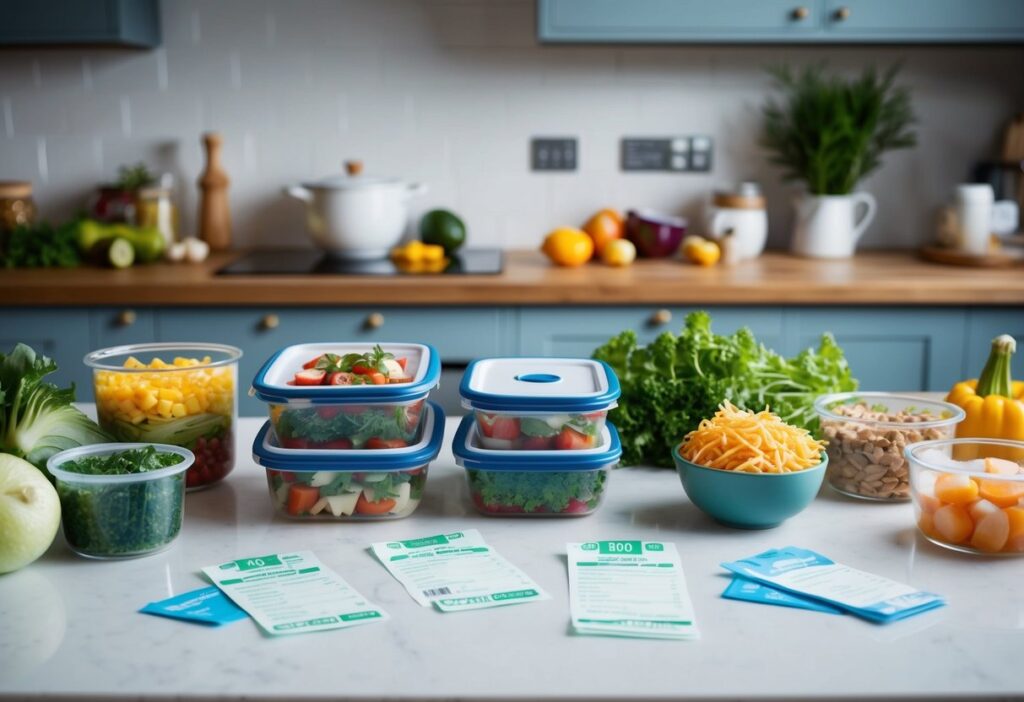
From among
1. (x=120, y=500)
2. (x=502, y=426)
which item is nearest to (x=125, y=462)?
(x=120, y=500)

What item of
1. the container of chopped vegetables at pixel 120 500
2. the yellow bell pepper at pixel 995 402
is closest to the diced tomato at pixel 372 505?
the container of chopped vegetables at pixel 120 500

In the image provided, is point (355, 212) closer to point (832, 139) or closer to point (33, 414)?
point (832, 139)

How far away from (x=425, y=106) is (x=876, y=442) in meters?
2.42

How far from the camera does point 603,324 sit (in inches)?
117

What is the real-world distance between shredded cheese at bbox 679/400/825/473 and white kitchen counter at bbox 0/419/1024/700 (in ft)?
0.30

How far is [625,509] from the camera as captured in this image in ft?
4.71

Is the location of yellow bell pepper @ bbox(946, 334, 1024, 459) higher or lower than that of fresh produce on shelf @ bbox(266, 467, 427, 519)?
higher

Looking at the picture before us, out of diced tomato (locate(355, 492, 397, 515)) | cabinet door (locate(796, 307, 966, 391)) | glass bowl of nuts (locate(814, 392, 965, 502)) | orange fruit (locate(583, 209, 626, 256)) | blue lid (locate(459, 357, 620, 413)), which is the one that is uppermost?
orange fruit (locate(583, 209, 626, 256))

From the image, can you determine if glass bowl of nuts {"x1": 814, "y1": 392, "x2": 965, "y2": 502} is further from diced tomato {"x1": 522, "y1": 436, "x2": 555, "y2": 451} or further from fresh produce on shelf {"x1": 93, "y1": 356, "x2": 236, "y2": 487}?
fresh produce on shelf {"x1": 93, "y1": 356, "x2": 236, "y2": 487}

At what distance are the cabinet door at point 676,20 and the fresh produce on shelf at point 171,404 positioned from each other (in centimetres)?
194

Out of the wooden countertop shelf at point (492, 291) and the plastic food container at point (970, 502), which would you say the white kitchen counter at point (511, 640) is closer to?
the plastic food container at point (970, 502)

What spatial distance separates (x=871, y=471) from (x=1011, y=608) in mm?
346

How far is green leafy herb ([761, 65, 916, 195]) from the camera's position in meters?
3.33

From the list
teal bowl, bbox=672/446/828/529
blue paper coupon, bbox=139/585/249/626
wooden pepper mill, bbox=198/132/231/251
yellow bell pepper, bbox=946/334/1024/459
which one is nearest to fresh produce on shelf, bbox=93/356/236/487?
blue paper coupon, bbox=139/585/249/626
